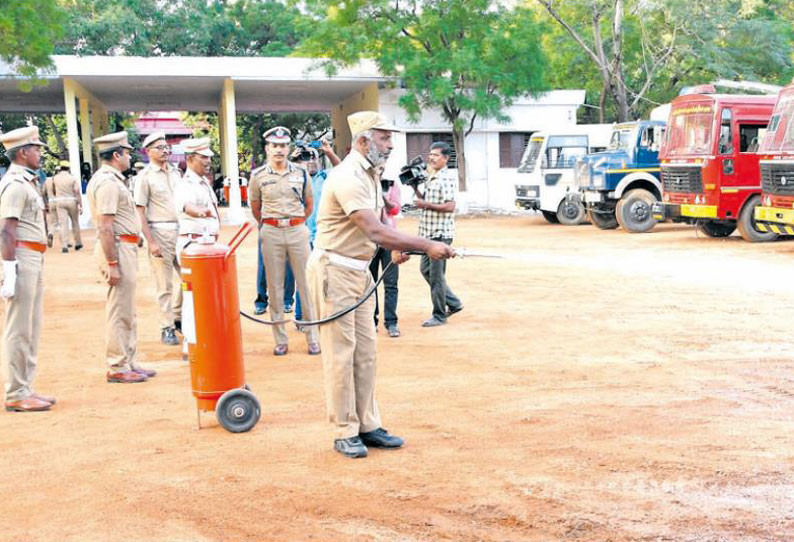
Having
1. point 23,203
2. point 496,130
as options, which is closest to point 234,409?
point 23,203

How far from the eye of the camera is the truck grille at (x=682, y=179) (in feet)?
56.3

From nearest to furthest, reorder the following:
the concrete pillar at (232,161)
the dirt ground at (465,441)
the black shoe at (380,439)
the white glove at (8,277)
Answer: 1. the dirt ground at (465,441)
2. the black shoe at (380,439)
3. the white glove at (8,277)
4. the concrete pillar at (232,161)

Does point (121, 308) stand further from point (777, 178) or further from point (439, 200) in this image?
point (777, 178)

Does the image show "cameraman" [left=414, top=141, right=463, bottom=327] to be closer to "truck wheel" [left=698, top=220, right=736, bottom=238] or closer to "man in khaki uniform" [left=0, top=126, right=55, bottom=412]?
"man in khaki uniform" [left=0, top=126, right=55, bottom=412]

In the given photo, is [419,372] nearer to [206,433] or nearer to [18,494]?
[206,433]

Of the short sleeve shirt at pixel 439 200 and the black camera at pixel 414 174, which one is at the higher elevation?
the black camera at pixel 414 174

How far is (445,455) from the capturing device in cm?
507

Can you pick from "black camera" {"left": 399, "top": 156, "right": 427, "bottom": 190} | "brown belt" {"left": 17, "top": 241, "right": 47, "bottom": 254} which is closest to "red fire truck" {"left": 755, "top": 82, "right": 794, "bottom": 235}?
"black camera" {"left": 399, "top": 156, "right": 427, "bottom": 190}

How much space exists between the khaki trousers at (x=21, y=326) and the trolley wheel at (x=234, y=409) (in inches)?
63.6

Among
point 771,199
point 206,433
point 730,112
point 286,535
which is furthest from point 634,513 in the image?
point 730,112

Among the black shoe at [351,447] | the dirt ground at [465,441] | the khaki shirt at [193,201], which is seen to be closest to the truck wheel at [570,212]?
the dirt ground at [465,441]

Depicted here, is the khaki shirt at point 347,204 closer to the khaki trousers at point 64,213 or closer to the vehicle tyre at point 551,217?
the khaki trousers at point 64,213

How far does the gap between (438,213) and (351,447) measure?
440cm

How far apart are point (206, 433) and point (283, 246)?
2.68 metres
